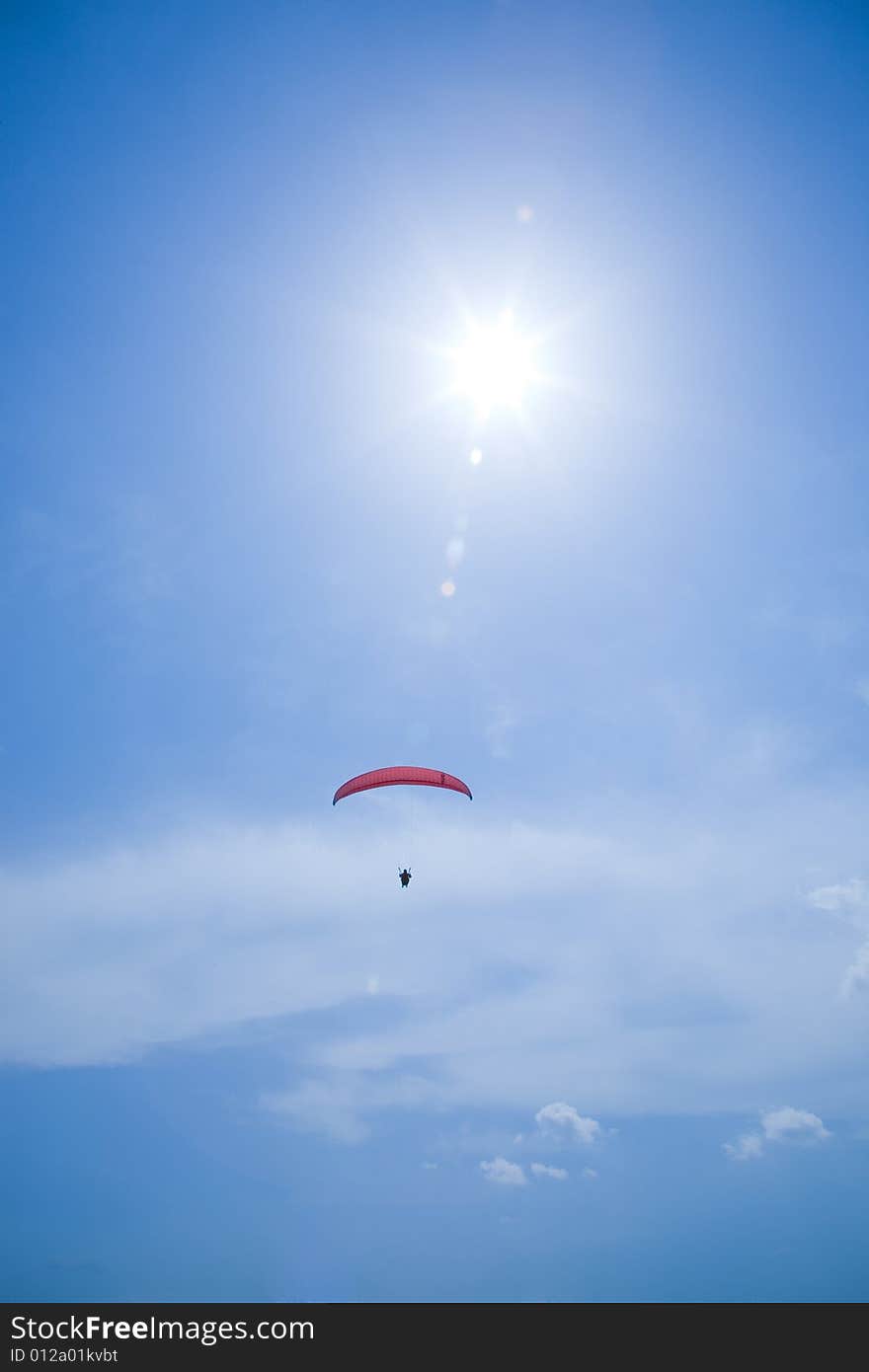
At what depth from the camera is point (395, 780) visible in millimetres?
38531

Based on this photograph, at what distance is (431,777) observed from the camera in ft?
128

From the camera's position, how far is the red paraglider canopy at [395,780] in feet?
127

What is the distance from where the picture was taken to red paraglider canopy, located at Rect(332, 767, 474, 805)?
3859cm
